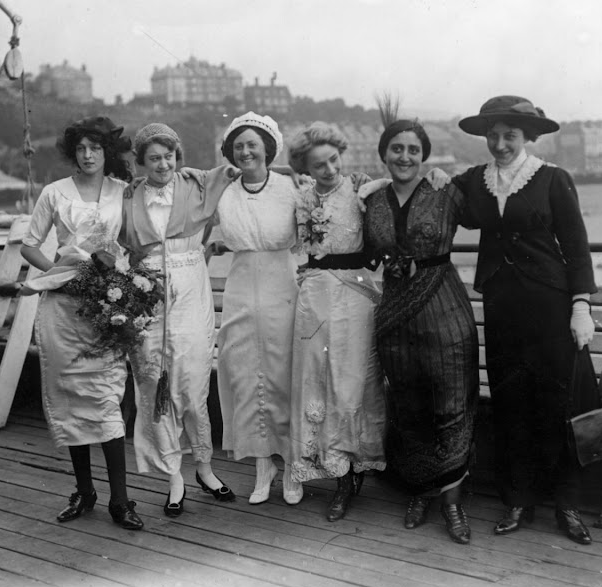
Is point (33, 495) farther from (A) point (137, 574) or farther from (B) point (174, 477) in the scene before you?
(A) point (137, 574)

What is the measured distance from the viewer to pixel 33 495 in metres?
3.76

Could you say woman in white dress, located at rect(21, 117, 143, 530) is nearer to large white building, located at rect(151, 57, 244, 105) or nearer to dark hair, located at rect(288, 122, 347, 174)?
dark hair, located at rect(288, 122, 347, 174)

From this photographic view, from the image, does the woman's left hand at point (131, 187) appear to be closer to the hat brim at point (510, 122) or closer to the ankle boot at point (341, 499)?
the hat brim at point (510, 122)

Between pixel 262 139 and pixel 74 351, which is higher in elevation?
pixel 262 139

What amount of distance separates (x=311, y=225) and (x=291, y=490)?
1265 mm

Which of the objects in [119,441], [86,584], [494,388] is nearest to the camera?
[86,584]

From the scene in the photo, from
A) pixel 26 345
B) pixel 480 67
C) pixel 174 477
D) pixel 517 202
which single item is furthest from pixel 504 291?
pixel 480 67

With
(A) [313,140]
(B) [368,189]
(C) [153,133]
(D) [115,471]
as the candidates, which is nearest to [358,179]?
(B) [368,189]

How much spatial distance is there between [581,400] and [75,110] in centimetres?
1020

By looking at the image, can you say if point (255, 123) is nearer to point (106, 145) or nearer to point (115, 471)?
point (106, 145)

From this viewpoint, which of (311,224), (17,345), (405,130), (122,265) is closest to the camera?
(405,130)

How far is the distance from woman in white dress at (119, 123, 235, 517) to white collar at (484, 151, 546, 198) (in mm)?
1284

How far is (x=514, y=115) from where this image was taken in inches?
117

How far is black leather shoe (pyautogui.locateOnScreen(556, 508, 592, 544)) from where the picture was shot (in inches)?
119
